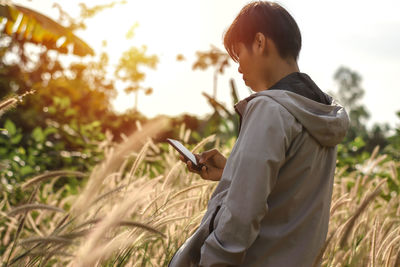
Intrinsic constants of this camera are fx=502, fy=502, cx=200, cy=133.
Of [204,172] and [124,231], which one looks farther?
[124,231]

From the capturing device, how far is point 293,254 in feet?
4.91

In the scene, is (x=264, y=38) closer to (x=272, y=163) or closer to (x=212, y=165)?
(x=272, y=163)

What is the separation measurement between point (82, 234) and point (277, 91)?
0.67m

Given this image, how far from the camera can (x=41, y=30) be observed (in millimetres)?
5500

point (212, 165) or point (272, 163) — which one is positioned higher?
point (272, 163)

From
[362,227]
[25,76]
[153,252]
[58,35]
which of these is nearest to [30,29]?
[58,35]

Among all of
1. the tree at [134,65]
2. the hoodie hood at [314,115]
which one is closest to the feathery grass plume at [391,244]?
the hoodie hood at [314,115]

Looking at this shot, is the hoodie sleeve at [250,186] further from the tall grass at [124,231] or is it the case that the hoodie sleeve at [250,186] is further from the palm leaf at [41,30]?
the palm leaf at [41,30]

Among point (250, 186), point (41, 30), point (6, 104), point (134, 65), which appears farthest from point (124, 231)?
point (134, 65)

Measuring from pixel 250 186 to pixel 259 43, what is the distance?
467mm

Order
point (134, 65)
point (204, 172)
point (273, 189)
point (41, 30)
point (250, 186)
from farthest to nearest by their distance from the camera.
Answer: point (134, 65) → point (41, 30) → point (204, 172) → point (273, 189) → point (250, 186)

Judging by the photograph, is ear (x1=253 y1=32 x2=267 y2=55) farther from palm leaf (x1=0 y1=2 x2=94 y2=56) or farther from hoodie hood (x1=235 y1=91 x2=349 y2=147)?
palm leaf (x1=0 y1=2 x2=94 y2=56)

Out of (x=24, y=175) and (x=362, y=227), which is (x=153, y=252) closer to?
(x=362, y=227)

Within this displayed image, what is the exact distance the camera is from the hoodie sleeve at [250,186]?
4.33 feet
